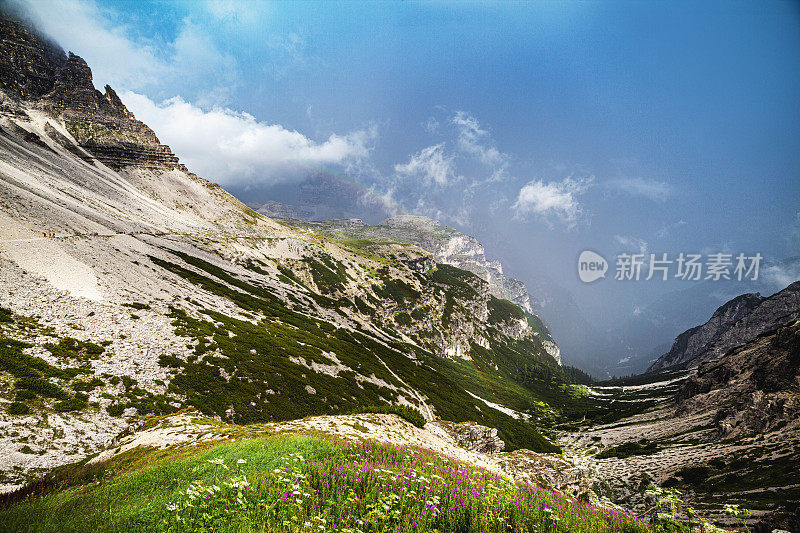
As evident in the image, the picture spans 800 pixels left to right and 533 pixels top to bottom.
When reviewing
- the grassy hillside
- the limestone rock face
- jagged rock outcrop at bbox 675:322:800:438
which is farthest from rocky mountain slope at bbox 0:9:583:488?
jagged rock outcrop at bbox 675:322:800:438

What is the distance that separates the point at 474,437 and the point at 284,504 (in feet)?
113

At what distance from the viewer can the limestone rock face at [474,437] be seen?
117 ft

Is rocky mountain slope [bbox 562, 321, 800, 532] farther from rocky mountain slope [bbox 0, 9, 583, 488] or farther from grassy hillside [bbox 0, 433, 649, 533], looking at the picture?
rocky mountain slope [bbox 0, 9, 583, 488]

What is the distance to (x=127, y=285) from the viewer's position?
49.5 meters

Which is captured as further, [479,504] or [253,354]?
[253,354]

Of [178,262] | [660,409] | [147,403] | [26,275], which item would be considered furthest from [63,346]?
[660,409]

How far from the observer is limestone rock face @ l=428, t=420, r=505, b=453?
3569cm

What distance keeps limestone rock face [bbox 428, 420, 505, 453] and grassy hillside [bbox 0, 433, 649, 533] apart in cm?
2556

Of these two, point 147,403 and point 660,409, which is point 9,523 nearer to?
point 147,403

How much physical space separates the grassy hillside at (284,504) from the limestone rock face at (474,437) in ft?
83.9

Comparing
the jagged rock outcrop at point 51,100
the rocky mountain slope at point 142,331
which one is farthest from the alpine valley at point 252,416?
the jagged rock outcrop at point 51,100

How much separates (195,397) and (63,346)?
12.6 meters

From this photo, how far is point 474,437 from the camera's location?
1451 inches

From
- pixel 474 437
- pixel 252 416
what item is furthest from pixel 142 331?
pixel 474 437
